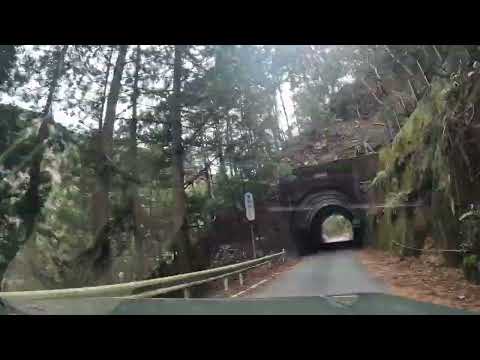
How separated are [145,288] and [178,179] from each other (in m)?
3.23

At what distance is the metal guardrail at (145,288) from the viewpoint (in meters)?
3.36

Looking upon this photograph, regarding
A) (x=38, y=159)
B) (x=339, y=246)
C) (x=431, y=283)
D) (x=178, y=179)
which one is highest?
(x=38, y=159)

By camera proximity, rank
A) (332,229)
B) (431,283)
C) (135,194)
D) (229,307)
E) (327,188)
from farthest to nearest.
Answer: (332,229) → (327,188) → (135,194) → (431,283) → (229,307)

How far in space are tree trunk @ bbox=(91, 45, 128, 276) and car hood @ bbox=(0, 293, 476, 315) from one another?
3450mm

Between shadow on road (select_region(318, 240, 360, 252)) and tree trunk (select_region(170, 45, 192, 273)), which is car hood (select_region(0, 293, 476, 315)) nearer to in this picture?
tree trunk (select_region(170, 45, 192, 273))

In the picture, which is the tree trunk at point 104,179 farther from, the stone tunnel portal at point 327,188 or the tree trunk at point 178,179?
the stone tunnel portal at point 327,188

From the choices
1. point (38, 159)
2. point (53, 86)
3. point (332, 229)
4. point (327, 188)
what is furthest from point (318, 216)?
point (38, 159)

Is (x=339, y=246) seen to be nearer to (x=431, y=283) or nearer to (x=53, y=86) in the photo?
(x=431, y=283)

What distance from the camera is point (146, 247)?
7.26 metres

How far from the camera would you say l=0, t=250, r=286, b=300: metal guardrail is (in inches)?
132

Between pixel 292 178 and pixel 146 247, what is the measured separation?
19.9ft

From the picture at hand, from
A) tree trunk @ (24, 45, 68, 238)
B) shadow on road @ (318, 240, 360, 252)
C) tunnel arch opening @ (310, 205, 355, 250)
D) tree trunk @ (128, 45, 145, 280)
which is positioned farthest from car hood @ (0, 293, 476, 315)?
tunnel arch opening @ (310, 205, 355, 250)

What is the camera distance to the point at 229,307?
305cm

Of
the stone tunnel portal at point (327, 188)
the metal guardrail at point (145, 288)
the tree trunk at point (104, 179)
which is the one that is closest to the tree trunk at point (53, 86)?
the tree trunk at point (104, 179)
